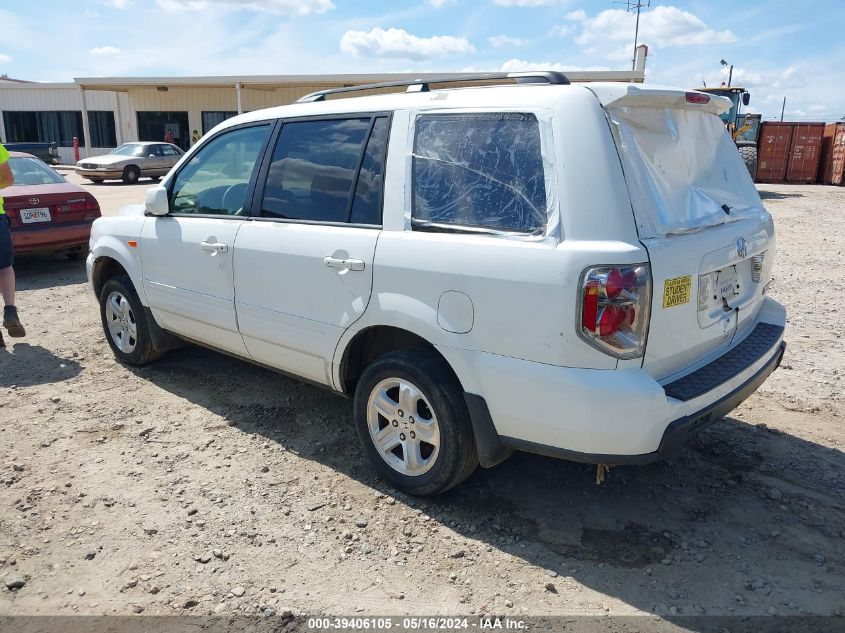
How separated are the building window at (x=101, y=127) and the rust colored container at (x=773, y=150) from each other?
3140cm

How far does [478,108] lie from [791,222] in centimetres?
1397

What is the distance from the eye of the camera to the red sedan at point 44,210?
8336mm

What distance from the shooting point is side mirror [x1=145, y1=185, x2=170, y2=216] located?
4.55 metres

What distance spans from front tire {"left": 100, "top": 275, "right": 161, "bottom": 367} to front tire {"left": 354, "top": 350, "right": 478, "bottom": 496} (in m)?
2.40

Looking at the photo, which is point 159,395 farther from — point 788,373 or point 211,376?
point 788,373

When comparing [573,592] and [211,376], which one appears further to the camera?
[211,376]

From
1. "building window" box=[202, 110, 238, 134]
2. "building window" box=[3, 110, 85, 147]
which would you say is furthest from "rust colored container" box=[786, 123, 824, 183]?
"building window" box=[3, 110, 85, 147]

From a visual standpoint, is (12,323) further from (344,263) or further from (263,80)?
(263,80)

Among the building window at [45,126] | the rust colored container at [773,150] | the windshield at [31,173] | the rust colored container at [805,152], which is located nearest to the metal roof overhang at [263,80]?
the building window at [45,126]

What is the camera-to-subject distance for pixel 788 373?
5.16 meters

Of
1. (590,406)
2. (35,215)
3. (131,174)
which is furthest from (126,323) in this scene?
(131,174)

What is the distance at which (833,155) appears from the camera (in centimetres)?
2719

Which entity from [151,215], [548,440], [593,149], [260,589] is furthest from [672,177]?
[151,215]

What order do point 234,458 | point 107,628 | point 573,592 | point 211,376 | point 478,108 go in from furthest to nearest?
point 211,376 < point 234,458 < point 478,108 < point 573,592 < point 107,628
